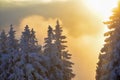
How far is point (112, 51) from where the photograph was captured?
1750 inches

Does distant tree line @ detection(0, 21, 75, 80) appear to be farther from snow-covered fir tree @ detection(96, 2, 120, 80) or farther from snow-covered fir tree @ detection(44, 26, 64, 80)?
snow-covered fir tree @ detection(96, 2, 120, 80)

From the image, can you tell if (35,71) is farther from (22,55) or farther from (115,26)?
(115,26)

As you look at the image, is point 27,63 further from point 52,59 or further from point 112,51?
point 112,51

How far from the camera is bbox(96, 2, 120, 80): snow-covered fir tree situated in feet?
145

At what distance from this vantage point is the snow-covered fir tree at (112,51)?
4409 centimetres

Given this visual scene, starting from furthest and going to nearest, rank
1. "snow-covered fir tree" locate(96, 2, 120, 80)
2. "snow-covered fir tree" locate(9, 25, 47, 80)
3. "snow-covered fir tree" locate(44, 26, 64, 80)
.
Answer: "snow-covered fir tree" locate(44, 26, 64, 80) → "snow-covered fir tree" locate(9, 25, 47, 80) → "snow-covered fir tree" locate(96, 2, 120, 80)

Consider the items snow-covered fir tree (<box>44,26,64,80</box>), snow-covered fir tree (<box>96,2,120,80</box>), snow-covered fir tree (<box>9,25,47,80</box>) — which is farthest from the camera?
snow-covered fir tree (<box>44,26,64,80</box>)

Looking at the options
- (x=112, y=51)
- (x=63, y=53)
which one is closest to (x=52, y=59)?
(x=63, y=53)

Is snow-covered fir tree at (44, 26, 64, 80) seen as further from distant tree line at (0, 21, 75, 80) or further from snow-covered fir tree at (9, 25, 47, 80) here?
snow-covered fir tree at (9, 25, 47, 80)

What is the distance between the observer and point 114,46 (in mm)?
44594

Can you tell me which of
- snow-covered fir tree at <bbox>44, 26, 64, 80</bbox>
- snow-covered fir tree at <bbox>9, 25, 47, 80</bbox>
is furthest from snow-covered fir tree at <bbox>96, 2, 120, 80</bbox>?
snow-covered fir tree at <bbox>44, 26, 64, 80</bbox>

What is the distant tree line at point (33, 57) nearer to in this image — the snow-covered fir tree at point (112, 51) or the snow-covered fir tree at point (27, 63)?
the snow-covered fir tree at point (27, 63)

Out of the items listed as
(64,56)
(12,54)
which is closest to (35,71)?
(12,54)

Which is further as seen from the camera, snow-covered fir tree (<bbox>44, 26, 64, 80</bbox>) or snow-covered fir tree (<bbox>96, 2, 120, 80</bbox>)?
snow-covered fir tree (<bbox>44, 26, 64, 80</bbox>)
